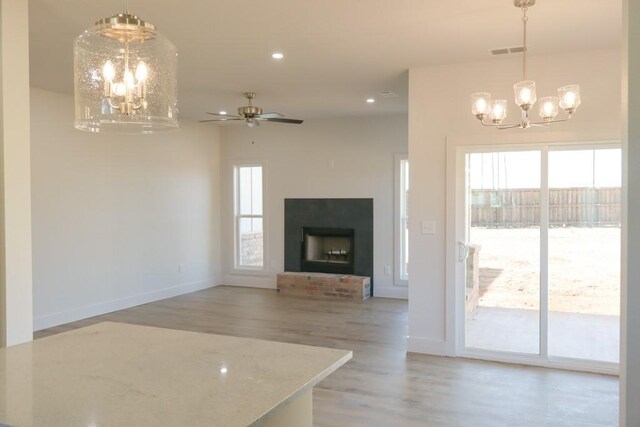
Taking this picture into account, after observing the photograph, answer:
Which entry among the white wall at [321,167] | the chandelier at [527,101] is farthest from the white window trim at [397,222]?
the chandelier at [527,101]

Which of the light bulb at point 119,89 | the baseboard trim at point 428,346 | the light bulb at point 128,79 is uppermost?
the light bulb at point 128,79

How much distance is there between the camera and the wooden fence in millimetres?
4457

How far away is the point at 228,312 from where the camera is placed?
680 centimetres

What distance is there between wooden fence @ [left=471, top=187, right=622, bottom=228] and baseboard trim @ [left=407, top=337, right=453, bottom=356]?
1165 mm

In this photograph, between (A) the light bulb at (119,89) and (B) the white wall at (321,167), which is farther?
(B) the white wall at (321,167)

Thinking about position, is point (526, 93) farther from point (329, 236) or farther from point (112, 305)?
point (112, 305)

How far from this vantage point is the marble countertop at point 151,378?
4.33 feet

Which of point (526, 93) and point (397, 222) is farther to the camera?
point (397, 222)

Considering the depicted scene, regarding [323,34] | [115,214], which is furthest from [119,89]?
[115,214]

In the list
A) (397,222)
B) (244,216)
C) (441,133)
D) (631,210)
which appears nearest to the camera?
(631,210)

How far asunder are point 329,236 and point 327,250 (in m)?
0.25

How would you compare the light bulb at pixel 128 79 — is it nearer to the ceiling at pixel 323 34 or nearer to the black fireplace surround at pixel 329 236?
the ceiling at pixel 323 34

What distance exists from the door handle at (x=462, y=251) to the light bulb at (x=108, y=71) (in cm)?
362

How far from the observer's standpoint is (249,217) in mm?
8859
